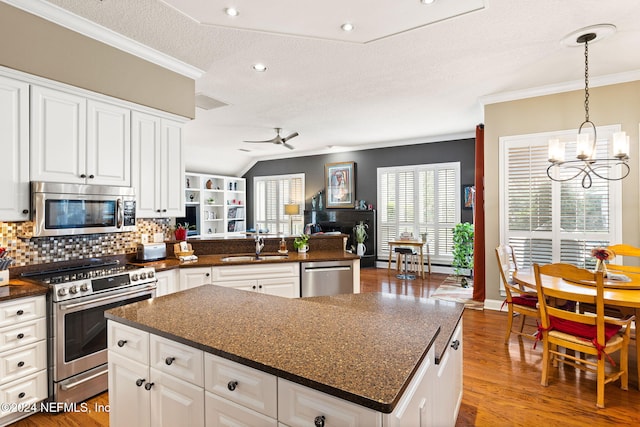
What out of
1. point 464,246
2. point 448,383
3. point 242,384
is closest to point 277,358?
point 242,384

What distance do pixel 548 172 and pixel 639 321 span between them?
2.07m

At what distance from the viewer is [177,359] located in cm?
132

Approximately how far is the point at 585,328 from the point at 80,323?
3.68 metres

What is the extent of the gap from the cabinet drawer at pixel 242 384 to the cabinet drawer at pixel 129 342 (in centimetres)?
41

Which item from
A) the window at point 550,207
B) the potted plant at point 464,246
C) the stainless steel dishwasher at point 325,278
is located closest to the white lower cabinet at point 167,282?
the stainless steel dishwasher at point 325,278

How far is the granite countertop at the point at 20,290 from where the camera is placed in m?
2.12

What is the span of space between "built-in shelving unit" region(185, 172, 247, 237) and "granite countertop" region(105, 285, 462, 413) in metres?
7.39

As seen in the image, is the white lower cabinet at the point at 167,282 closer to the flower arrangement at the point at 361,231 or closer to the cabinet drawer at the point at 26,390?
the cabinet drawer at the point at 26,390

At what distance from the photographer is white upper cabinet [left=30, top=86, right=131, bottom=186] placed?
8.21 ft

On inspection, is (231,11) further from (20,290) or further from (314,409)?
(314,409)

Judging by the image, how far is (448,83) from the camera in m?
3.97

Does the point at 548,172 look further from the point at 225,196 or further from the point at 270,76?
the point at 225,196

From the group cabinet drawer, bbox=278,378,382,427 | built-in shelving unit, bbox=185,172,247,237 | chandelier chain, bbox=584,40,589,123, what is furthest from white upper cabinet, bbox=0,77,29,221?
built-in shelving unit, bbox=185,172,247,237

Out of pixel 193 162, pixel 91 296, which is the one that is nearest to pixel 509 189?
pixel 91 296
